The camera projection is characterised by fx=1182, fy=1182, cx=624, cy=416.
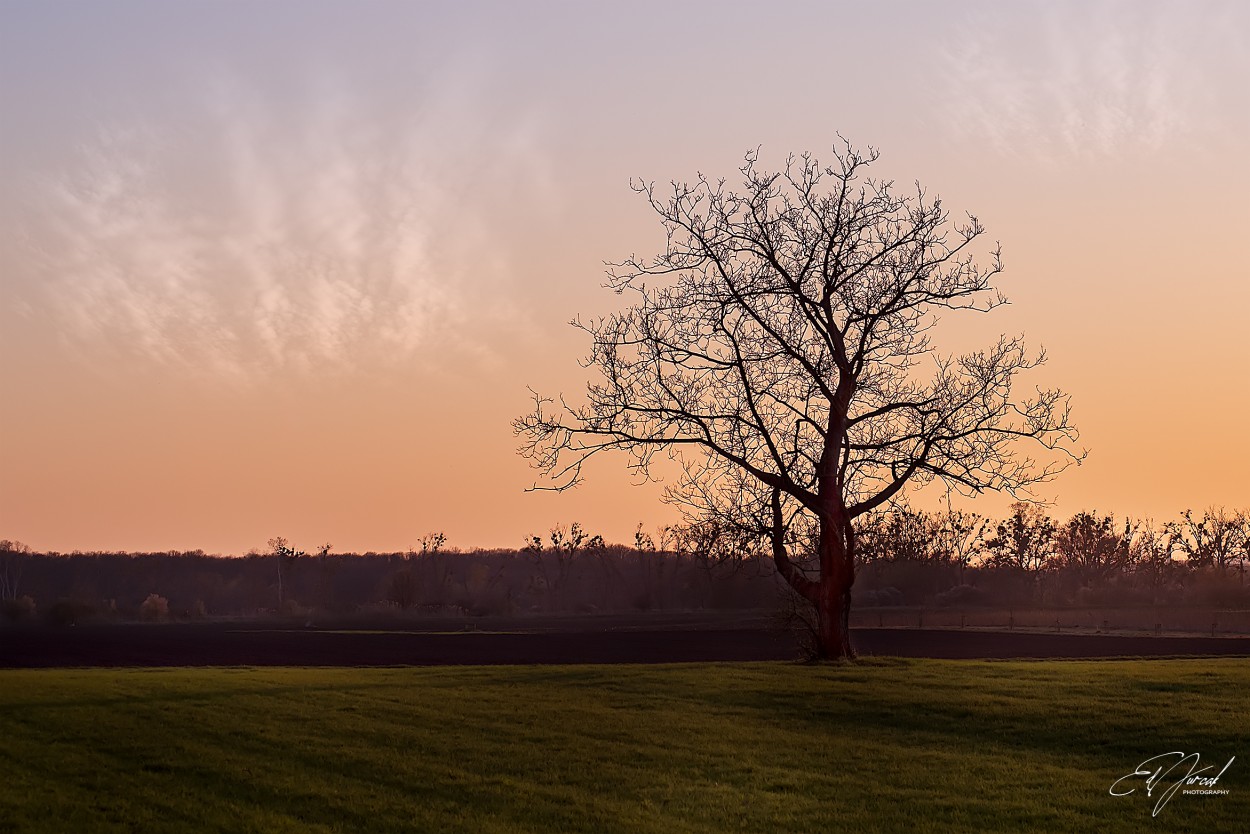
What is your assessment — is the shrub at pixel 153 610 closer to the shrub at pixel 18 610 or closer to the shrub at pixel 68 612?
the shrub at pixel 68 612

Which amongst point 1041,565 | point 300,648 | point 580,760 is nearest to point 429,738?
point 580,760

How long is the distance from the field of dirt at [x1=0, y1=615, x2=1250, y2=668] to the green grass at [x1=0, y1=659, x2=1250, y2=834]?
3023 centimetres

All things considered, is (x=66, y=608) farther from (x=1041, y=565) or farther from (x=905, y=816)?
(x=905, y=816)

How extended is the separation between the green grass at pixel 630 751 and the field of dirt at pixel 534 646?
99.2ft

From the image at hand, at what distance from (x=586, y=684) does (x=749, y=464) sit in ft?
27.2

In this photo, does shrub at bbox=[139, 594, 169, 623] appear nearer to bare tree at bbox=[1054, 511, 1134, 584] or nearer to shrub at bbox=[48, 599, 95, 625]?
shrub at bbox=[48, 599, 95, 625]

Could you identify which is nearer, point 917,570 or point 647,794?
point 647,794

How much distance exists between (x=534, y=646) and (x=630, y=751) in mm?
58387

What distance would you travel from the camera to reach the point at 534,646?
251ft

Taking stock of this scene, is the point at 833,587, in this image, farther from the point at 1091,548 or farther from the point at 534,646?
the point at 1091,548

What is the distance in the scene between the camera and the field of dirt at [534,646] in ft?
204

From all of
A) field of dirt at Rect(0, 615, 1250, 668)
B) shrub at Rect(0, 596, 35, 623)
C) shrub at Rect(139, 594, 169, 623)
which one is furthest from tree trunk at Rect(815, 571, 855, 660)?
shrub at Rect(0, 596, 35, 623)

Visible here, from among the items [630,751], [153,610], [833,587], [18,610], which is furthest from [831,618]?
[153,610]

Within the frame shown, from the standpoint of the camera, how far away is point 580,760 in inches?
725
